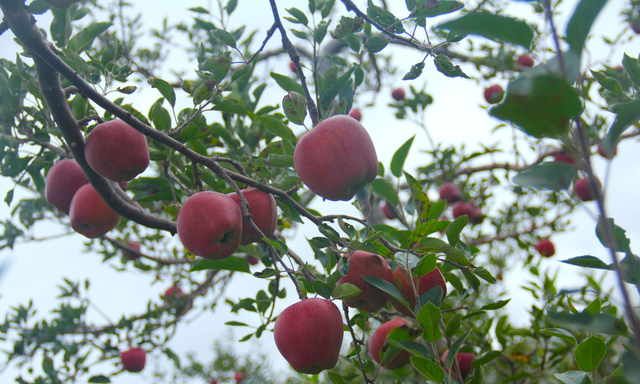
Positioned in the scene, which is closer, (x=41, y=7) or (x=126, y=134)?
(x=41, y=7)

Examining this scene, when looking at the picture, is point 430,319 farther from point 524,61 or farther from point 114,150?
point 524,61

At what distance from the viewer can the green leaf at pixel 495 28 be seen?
0.33 metres

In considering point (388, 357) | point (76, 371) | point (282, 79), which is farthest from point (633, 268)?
point (76, 371)

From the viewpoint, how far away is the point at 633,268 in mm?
489

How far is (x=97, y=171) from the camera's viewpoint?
1.04 meters

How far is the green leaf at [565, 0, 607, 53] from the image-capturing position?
300 mm

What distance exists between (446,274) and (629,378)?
3.11ft

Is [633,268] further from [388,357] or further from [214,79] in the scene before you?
[214,79]

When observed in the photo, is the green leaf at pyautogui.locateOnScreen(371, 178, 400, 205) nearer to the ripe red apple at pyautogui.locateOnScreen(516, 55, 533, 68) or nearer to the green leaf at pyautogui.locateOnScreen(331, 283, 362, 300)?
the green leaf at pyautogui.locateOnScreen(331, 283, 362, 300)

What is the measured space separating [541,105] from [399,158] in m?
0.94

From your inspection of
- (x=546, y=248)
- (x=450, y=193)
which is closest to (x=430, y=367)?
(x=450, y=193)

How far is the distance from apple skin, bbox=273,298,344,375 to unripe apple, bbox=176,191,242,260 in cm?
24

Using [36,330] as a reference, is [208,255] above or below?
below

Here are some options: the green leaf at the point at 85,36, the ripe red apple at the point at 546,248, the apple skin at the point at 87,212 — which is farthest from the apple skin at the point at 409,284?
the ripe red apple at the point at 546,248
